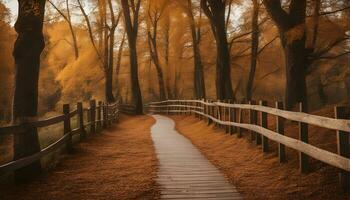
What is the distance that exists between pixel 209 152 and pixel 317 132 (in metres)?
3.05

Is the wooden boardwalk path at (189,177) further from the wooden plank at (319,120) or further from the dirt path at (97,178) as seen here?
the wooden plank at (319,120)

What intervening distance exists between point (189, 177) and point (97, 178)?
184 centimetres

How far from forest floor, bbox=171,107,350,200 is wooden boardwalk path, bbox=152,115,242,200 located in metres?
0.24

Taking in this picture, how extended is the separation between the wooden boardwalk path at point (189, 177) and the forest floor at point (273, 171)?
0.80ft

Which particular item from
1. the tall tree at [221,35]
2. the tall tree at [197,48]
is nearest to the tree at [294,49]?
the tall tree at [221,35]

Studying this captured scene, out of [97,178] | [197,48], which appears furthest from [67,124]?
[197,48]

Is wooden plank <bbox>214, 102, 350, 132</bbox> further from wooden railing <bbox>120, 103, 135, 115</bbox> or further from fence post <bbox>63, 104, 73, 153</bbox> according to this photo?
wooden railing <bbox>120, 103, 135, 115</bbox>

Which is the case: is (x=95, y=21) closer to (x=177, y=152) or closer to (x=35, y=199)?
(x=177, y=152)

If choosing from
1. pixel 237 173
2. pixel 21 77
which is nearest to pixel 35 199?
pixel 21 77

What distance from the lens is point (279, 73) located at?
135ft

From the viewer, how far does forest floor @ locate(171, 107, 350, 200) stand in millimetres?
6809

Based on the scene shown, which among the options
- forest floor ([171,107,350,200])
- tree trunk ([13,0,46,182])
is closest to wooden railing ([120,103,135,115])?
forest floor ([171,107,350,200])

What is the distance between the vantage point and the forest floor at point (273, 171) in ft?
22.3

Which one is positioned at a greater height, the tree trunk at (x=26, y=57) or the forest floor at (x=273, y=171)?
the tree trunk at (x=26, y=57)
